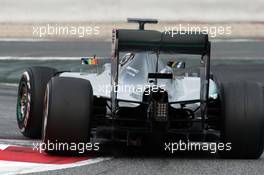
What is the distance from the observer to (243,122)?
27.2 feet

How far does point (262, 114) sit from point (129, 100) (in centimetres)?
130

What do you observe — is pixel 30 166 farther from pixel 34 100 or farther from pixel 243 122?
pixel 243 122

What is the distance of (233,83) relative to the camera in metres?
8.70

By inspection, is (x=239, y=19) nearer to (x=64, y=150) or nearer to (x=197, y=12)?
(x=197, y=12)

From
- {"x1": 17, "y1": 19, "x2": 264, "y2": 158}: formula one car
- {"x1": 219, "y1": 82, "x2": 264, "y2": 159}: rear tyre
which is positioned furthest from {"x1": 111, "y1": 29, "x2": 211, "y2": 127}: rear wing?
{"x1": 219, "y1": 82, "x2": 264, "y2": 159}: rear tyre

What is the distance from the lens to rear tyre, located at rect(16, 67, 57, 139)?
9.62 metres

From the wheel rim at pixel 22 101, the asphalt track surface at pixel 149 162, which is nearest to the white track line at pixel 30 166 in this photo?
the asphalt track surface at pixel 149 162

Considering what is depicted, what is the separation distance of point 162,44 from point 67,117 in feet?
4.01

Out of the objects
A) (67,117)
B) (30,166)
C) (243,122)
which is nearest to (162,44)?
(243,122)

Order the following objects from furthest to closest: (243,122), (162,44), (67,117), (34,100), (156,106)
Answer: (34,100), (162,44), (243,122), (156,106), (67,117)

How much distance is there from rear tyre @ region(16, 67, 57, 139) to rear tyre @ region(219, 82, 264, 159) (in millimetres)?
2237

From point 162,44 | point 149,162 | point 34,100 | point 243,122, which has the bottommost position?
point 149,162

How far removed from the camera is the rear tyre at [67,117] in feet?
26.4

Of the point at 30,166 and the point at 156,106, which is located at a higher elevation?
the point at 156,106
